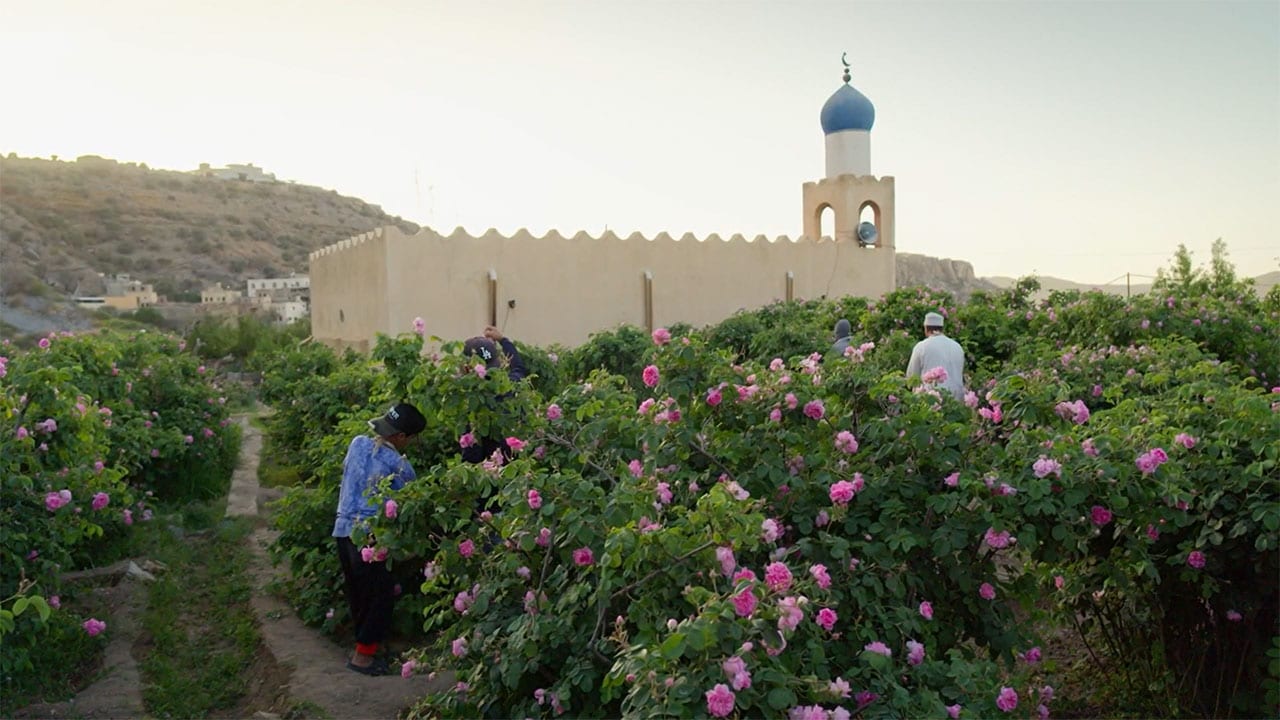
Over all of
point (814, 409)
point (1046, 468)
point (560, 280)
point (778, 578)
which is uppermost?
point (560, 280)

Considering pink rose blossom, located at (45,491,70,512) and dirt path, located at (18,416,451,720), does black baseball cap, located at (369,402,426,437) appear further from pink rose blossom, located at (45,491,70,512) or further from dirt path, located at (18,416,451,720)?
pink rose blossom, located at (45,491,70,512)

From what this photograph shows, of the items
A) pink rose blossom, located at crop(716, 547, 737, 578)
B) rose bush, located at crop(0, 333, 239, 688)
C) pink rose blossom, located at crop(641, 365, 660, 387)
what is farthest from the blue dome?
pink rose blossom, located at crop(716, 547, 737, 578)

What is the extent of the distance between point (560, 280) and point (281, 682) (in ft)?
37.4

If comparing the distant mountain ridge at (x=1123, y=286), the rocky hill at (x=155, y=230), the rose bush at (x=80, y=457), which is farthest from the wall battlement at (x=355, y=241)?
the rocky hill at (x=155, y=230)

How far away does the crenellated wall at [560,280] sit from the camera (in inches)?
573

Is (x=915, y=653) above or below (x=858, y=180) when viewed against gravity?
below

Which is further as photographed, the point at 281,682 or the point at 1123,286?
the point at 1123,286

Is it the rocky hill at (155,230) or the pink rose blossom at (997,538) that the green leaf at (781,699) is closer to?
the pink rose blossom at (997,538)

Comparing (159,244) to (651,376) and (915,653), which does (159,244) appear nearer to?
(651,376)

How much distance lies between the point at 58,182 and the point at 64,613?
58.5 meters

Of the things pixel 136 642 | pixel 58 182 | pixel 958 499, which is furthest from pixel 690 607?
pixel 58 182

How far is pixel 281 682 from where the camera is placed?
15.5 feet

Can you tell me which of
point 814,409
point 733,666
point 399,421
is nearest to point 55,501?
point 399,421

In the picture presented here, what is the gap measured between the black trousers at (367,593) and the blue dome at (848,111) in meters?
16.8
